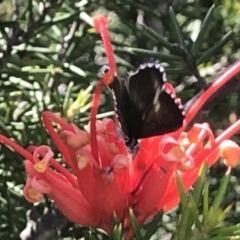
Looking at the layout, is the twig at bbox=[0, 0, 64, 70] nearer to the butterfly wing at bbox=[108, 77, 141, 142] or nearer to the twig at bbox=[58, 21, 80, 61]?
the twig at bbox=[58, 21, 80, 61]

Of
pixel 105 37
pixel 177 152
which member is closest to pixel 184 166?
pixel 177 152

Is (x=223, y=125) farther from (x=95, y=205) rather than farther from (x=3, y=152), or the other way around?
(x=95, y=205)

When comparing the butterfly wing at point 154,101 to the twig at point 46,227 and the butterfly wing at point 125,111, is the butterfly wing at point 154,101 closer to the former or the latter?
the butterfly wing at point 125,111

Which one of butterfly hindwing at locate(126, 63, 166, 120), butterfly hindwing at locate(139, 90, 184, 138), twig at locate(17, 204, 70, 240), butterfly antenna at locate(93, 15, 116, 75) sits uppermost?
butterfly antenna at locate(93, 15, 116, 75)

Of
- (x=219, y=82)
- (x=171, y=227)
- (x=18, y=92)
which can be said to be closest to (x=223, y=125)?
(x=171, y=227)

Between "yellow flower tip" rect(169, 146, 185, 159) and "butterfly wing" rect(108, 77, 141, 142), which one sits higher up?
"butterfly wing" rect(108, 77, 141, 142)

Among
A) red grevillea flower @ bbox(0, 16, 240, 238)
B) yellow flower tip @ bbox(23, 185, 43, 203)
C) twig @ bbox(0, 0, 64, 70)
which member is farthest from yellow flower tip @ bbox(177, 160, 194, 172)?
twig @ bbox(0, 0, 64, 70)

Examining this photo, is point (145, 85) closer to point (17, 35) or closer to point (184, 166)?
point (184, 166)
